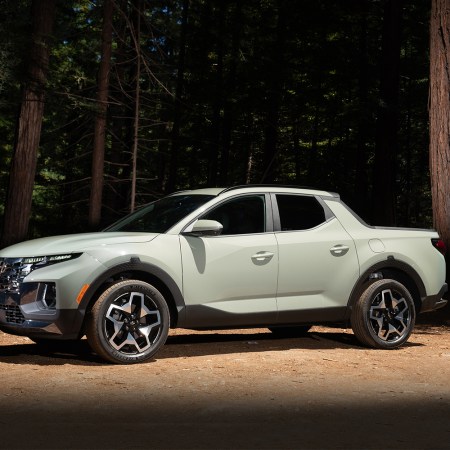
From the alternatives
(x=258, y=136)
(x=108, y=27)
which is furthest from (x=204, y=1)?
(x=108, y=27)

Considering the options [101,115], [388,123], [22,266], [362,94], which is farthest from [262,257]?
[362,94]

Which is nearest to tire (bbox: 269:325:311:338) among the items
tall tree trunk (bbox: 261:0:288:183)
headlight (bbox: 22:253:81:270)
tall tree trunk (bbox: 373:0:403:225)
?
headlight (bbox: 22:253:81:270)

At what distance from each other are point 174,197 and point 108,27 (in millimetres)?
13804

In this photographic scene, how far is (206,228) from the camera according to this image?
8469 millimetres

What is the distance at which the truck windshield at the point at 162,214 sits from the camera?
901 cm

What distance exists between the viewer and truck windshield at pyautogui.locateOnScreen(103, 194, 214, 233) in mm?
9008

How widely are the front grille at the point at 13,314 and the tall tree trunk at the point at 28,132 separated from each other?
10.8 m

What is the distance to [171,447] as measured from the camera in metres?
5.32

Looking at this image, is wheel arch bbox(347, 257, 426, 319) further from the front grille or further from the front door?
the front grille

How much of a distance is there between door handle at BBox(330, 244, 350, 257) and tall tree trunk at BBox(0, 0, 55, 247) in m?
11.0

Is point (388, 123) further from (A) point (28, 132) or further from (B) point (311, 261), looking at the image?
(B) point (311, 261)

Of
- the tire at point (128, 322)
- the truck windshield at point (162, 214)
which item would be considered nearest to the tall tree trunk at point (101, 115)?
the truck windshield at point (162, 214)

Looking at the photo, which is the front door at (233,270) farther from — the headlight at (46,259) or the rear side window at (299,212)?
the headlight at (46,259)

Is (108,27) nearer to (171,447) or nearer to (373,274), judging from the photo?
(373,274)
